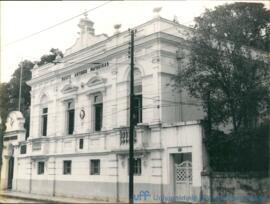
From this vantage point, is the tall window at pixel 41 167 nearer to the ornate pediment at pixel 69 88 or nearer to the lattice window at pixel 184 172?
the ornate pediment at pixel 69 88

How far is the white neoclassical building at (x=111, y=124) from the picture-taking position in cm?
1866

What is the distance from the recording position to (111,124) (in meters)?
22.5

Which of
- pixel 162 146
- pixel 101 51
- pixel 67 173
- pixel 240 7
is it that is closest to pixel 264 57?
pixel 240 7

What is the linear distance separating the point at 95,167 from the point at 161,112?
20.4 feet

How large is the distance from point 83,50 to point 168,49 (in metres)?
7.29

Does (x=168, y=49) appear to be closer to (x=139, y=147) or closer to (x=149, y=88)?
(x=149, y=88)

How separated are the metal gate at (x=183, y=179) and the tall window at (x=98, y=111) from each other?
Result: 717 centimetres

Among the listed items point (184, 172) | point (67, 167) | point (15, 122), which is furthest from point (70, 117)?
point (184, 172)

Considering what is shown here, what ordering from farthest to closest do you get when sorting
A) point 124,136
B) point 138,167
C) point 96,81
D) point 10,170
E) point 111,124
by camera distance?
1. point 10,170
2. point 96,81
3. point 111,124
4. point 124,136
5. point 138,167

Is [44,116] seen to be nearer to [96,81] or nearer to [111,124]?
[96,81]

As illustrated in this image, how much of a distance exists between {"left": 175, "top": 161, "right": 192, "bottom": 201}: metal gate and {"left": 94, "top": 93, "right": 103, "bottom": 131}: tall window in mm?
7174

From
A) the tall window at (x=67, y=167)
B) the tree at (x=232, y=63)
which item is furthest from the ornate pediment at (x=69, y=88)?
the tree at (x=232, y=63)

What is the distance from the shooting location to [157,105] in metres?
19.5

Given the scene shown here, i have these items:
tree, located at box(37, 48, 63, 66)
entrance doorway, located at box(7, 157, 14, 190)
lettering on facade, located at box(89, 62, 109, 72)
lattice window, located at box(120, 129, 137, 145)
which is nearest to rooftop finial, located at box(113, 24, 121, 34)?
lettering on facade, located at box(89, 62, 109, 72)
